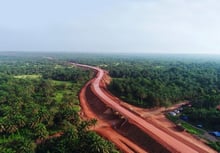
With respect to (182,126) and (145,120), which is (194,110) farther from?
(145,120)

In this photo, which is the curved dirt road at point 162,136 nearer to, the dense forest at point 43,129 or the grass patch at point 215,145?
the grass patch at point 215,145

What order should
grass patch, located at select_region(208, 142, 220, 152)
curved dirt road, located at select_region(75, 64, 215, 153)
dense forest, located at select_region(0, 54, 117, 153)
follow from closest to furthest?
dense forest, located at select_region(0, 54, 117, 153), curved dirt road, located at select_region(75, 64, 215, 153), grass patch, located at select_region(208, 142, 220, 152)

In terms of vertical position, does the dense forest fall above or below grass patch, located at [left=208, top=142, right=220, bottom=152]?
above

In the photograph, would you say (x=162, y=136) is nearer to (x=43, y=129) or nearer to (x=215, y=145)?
(x=215, y=145)

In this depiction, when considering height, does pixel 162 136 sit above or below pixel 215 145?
above

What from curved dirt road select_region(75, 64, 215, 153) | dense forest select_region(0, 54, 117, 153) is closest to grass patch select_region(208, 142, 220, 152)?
curved dirt road select_region(75, 64, 215, 153)

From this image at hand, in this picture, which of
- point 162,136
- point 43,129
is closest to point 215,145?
point 162,136

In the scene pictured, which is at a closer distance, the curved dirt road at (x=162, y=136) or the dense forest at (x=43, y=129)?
the dense forest at (x=43, y=129)

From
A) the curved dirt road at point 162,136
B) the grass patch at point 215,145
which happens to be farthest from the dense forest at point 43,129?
the grass patch at point 215,145

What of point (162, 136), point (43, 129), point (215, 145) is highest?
point (43, 129)

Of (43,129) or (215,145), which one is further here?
(43,129)

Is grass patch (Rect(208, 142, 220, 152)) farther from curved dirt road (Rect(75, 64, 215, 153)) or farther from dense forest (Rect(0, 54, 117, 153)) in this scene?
dense forest (Rect(0, 54, 117, 153))
